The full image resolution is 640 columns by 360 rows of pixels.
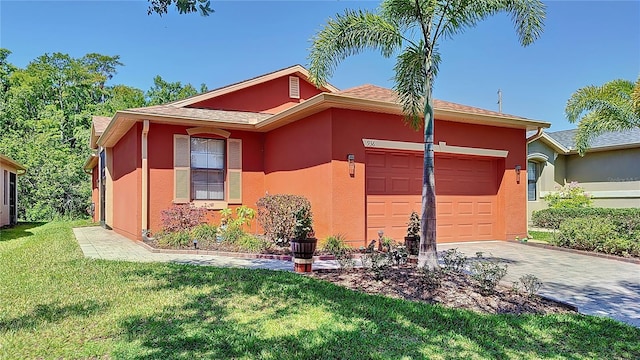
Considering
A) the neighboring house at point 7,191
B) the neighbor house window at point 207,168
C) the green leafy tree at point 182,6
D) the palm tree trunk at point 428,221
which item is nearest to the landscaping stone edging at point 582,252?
the palm tree trunk at point 428,221

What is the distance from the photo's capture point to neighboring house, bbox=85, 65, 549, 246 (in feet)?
30.9

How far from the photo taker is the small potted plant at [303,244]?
21.6 feet

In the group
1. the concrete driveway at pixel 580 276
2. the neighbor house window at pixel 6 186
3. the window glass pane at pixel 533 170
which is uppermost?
the window glass pane at pixel 533 170

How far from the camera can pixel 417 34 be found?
7160mm

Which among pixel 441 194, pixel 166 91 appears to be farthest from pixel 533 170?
pixel 166 91

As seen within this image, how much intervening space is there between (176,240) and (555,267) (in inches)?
317

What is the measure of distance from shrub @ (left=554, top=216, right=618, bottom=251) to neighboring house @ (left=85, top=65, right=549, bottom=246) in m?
1.59

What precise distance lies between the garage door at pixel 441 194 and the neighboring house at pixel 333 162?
0.03 m

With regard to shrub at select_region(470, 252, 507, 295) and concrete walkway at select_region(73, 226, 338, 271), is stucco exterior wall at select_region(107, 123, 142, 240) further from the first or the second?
shrub at select_region(470, 252, 507, 295)

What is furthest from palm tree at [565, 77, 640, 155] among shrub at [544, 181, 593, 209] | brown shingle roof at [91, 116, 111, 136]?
brown shingle roof at [91, 116, 111, 136]

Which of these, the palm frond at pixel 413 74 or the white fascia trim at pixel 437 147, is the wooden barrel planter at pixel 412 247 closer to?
the palm frond at pixel 413 74

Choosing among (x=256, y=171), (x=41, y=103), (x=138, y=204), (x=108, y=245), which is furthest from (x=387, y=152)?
(x=41, y=103)

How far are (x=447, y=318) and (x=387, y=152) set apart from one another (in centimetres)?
616

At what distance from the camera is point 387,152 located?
10.2 metres
